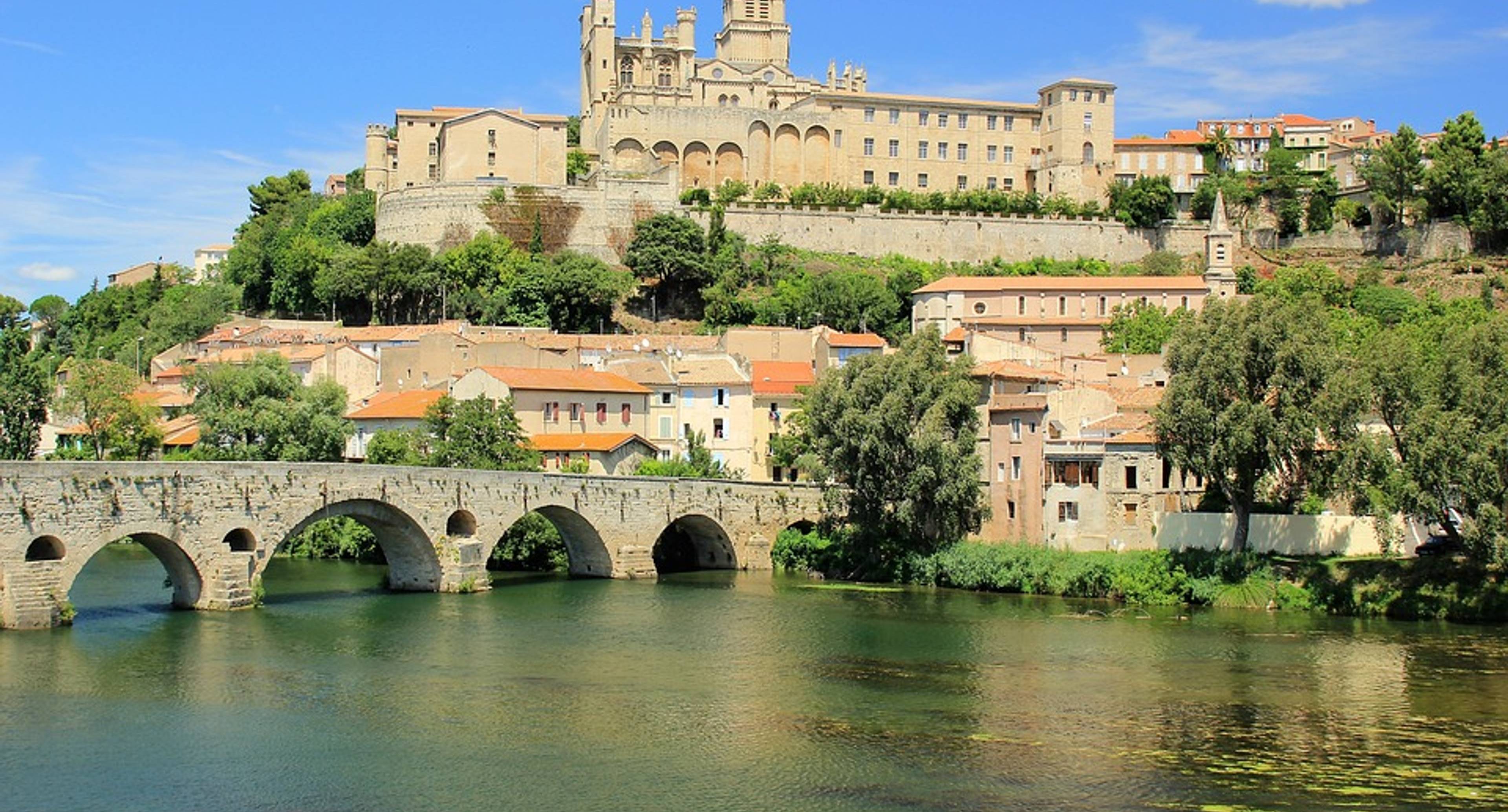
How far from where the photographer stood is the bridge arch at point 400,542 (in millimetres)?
40125

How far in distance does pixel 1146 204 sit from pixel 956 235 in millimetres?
9878

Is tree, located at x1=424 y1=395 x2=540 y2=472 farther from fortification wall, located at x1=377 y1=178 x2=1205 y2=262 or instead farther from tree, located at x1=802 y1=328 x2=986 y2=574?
fortification wall, located at x1=377 y1=178 x2=1205 y2=262

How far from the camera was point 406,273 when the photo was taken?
72.8 meters

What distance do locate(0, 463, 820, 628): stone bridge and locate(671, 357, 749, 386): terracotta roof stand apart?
24.7ft

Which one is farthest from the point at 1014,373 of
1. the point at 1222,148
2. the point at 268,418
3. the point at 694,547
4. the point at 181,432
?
the point at 1222,148

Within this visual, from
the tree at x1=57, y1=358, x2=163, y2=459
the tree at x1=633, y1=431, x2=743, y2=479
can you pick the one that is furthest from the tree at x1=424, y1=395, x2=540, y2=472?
the tree at x1=57, y1=358, x2=163, y2=459

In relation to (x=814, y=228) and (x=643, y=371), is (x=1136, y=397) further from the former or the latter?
(x=814, y=228)

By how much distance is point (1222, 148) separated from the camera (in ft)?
303

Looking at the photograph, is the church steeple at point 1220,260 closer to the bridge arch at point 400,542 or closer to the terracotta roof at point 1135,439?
the terracotta roof at point 1135,439

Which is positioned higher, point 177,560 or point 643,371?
point 643,371

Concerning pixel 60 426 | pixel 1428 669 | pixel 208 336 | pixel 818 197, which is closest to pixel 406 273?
pixel 208 336

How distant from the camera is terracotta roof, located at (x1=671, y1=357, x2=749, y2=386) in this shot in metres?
56.4

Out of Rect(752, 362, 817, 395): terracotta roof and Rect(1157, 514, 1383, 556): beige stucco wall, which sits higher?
Rect(752, 362, 817, 395): terracotta roof

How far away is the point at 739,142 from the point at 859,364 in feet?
144
